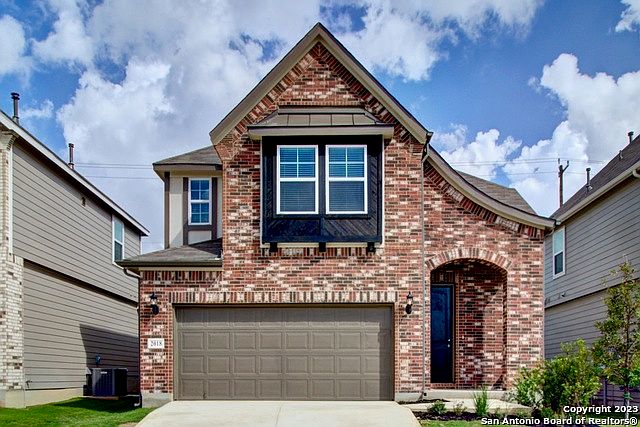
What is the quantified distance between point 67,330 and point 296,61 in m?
9.38

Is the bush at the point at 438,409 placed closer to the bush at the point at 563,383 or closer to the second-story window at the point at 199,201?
the bush at the point at 563,383

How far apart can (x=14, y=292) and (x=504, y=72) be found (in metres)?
12.9

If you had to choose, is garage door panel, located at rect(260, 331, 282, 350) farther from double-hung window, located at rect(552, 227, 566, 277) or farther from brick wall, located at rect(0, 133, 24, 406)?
double-hung window, located at rect(552, 227, 566, 277)

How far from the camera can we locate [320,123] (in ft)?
43.8

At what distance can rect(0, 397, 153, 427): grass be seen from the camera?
11.4m

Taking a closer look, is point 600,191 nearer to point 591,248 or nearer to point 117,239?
point 591,248

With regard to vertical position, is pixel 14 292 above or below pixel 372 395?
Answer: above

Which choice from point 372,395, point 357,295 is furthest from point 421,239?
point 372,395

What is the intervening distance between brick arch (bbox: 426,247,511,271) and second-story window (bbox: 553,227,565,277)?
7.49 meters

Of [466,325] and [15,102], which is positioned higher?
[15,102]

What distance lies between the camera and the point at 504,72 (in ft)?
53.7

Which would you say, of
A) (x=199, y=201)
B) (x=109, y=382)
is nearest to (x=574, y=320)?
(x=199, y=201)

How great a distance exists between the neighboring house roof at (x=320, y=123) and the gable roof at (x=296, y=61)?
462mm

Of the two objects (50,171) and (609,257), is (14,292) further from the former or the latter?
(609,257)
